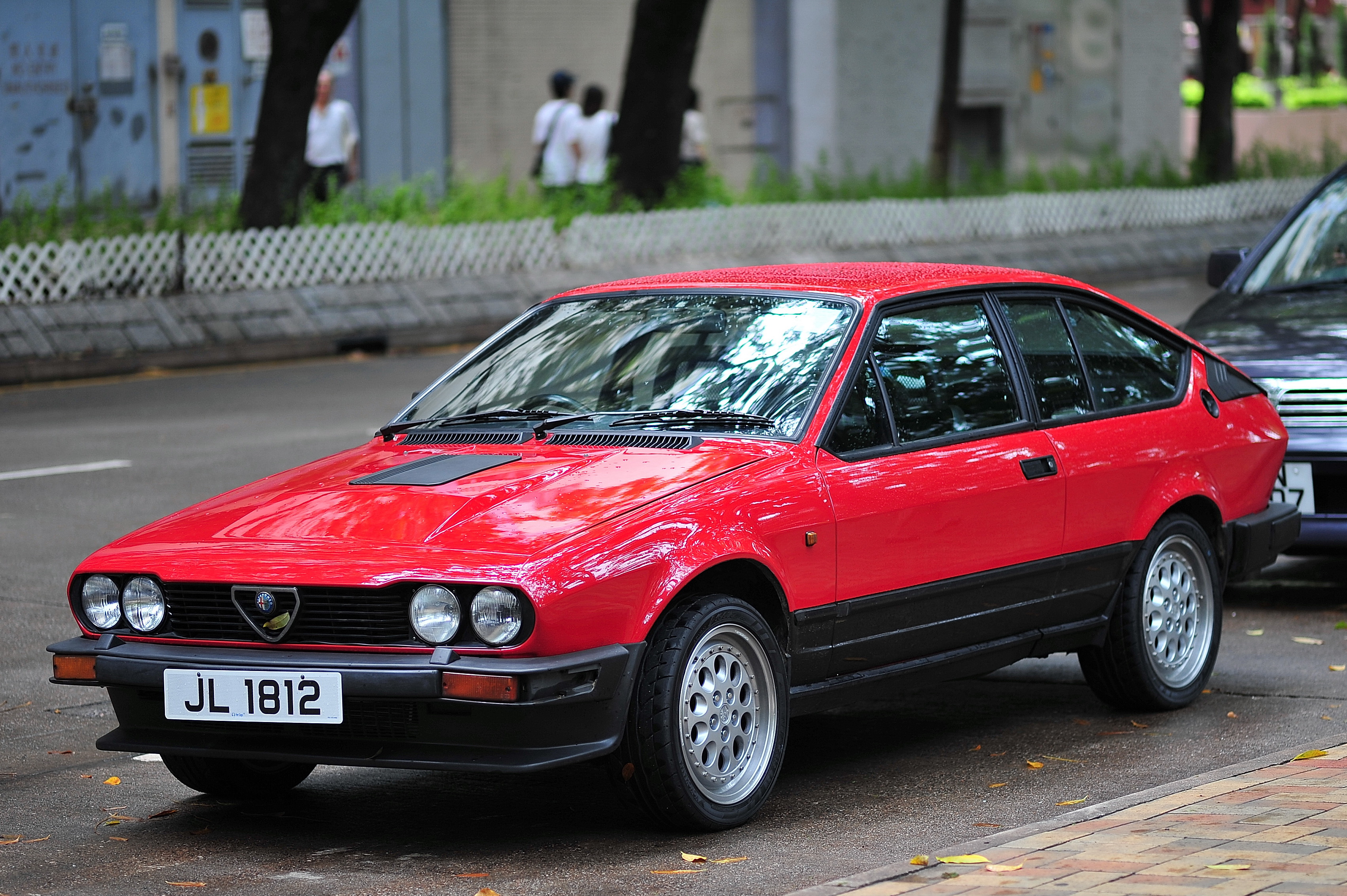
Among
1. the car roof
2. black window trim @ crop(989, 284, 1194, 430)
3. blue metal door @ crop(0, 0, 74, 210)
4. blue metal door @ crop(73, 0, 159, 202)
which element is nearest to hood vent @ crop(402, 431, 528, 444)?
the car roof

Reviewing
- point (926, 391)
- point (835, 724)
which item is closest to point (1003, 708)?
point (835, 724)

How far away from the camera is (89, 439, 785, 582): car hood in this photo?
16.3ft

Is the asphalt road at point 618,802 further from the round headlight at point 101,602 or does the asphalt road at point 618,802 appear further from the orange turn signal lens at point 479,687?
the round headlight at point 101,602

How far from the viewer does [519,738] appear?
4895 millimetres

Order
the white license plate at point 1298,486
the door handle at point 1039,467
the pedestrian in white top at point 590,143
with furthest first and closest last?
the pedestrian in white top at point 590,143 < the white license plate at point 1298,486 < the door handle at point 1039,467

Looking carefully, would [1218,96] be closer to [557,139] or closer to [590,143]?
[590,143]

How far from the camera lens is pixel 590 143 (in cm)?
2261

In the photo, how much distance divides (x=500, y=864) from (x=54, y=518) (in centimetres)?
607

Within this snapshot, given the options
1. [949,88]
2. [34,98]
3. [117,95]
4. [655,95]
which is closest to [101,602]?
[655,95]

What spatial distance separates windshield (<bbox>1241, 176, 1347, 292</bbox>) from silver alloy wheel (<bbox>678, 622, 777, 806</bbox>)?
16.5 ft

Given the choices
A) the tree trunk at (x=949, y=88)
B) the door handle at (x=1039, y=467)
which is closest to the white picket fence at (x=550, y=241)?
the tree trunk at (x=949, y=88)

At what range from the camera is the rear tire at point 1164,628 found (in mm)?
6551

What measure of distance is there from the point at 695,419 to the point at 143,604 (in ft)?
5.10

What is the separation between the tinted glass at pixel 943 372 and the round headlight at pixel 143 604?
2.07 metres
